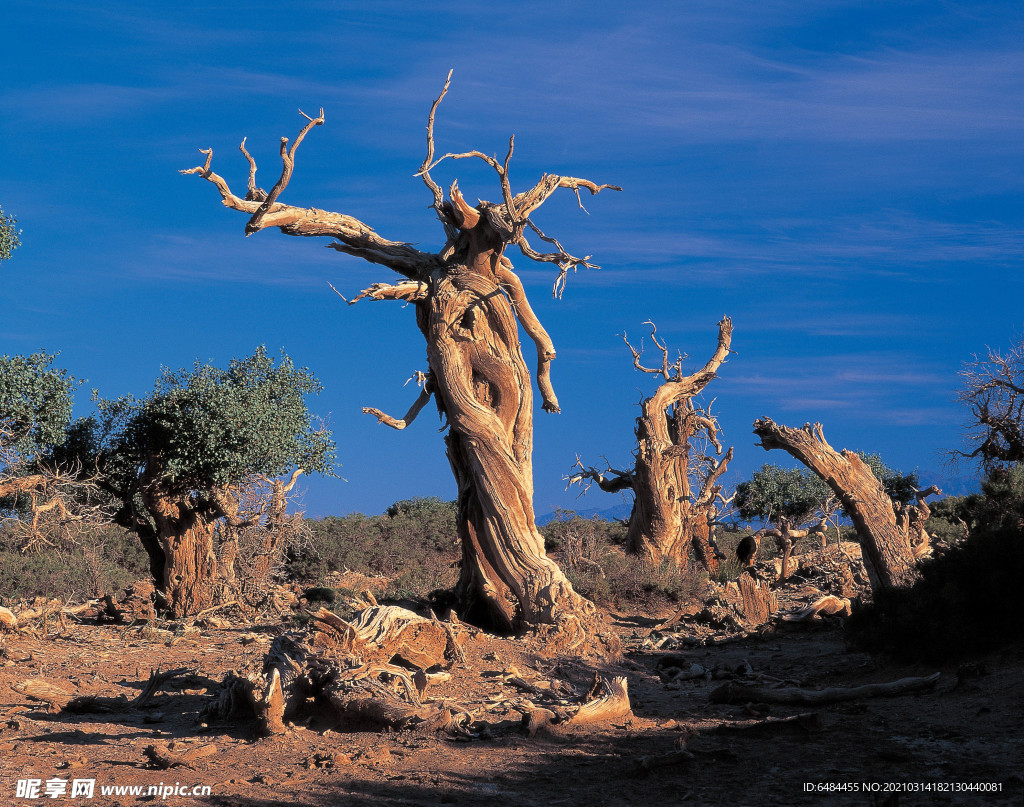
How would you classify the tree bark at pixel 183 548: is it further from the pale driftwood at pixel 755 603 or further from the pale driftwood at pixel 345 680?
the pale driftwood at pixel 755 603

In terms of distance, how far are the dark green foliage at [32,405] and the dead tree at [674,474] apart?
1133cm

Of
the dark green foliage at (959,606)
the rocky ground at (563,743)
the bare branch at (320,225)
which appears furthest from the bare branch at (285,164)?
the dark green foliage at (959,606)

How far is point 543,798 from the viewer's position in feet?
18.2

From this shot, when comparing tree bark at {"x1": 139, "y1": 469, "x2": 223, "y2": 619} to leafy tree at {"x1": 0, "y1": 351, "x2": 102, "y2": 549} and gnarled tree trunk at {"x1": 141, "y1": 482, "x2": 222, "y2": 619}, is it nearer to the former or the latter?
gnarled tree trunk at {"x1": 141, "y1": 482, "x2": 222, "y2": 619}

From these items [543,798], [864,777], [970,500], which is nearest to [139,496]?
[543,798]

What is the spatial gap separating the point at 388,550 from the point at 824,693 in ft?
60.0

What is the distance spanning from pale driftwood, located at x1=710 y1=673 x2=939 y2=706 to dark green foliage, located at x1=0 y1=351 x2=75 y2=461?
1159 cm

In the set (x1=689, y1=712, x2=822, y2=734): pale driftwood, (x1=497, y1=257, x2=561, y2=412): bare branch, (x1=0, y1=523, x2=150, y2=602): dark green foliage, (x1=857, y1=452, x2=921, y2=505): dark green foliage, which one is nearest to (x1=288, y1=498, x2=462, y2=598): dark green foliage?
(x1=0, y1=523, x2=150, y2=602): dark green foliage

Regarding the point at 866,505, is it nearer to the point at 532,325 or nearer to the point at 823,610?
the point at 823,610

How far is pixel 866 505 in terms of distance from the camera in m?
11.2

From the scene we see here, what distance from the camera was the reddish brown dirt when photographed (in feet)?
18.2

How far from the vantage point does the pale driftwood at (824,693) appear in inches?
308

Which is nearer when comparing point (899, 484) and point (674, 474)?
point (674, 474)

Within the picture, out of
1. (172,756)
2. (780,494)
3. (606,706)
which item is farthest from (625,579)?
(780,494)
